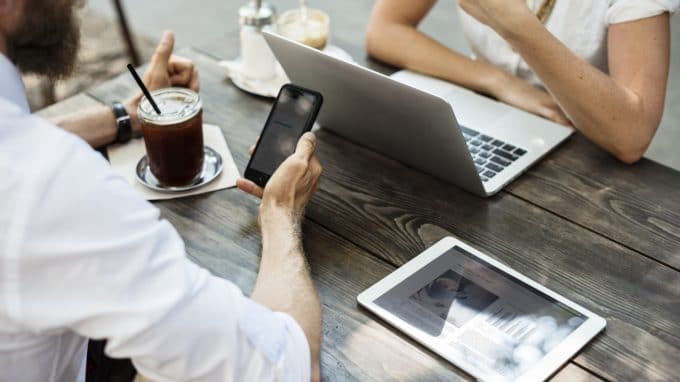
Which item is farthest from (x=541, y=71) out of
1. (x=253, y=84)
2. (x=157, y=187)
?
(x=157, y=187)

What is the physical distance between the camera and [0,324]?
719 mm

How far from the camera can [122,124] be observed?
131 centimetres

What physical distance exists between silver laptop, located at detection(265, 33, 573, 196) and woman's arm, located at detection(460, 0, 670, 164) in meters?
0.06

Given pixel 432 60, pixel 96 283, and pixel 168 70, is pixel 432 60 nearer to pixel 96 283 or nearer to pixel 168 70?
pixel 168 70

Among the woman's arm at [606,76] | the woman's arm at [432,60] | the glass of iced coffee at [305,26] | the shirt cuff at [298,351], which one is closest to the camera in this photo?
the shirt cuff at [298,351]

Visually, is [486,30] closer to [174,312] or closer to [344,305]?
[344,305]

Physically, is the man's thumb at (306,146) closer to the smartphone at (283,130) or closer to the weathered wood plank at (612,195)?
the smartphone at (283,130)

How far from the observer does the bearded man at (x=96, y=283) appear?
64 centimetres

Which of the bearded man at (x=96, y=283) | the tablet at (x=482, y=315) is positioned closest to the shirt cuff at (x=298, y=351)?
the bearded man at (x=96, y=283)

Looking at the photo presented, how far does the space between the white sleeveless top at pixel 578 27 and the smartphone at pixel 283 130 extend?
571 millimetres

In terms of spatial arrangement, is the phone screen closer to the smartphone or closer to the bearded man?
the smartphone

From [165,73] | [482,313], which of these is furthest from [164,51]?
[482,313]

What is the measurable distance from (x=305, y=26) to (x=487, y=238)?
2.24 feet

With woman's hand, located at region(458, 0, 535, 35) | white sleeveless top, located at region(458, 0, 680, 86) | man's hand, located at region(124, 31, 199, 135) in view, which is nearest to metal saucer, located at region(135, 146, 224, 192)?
man's hand, located at region(124, 31, 199, 135)
